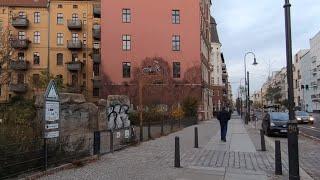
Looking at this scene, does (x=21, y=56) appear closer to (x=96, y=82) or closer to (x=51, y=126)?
(x=96, y=82)

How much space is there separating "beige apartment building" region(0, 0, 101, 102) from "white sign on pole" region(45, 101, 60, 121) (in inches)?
2506

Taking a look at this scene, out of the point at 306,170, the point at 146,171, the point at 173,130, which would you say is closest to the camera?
the point at 146,171

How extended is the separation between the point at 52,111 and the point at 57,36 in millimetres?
66926

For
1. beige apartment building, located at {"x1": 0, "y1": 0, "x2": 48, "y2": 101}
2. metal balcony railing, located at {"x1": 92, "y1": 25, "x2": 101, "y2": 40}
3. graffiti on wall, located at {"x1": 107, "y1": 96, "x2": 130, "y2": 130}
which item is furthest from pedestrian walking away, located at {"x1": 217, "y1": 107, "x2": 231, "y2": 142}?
beige apartment building, located at {"x1": 0, "y1": 0, "x2": 48, "y2": 101}

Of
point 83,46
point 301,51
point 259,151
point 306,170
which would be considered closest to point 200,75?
point 83,46

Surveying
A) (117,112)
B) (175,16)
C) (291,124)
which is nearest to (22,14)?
(175,16)

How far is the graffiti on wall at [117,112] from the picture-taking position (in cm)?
2209

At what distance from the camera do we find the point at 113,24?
65500 mm

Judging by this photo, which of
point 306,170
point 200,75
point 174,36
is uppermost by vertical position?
point 174,36

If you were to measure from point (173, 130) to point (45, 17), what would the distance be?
50.8m

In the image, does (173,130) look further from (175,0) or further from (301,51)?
(301,51)

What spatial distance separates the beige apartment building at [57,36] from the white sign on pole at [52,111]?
6366 centimetres

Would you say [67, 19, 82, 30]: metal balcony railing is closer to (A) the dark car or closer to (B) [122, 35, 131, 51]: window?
(B) [122, 35, 131, 51]: window

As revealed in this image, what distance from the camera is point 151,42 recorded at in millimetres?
65125
